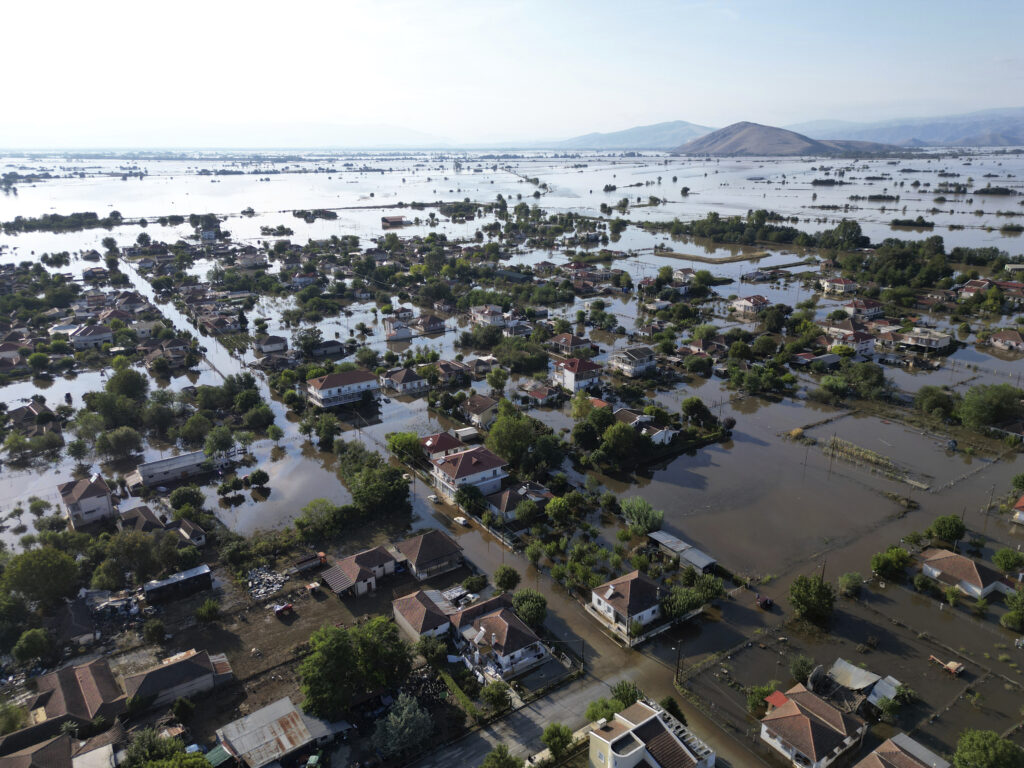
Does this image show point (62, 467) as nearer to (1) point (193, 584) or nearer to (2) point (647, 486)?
(1) point (193, 584)

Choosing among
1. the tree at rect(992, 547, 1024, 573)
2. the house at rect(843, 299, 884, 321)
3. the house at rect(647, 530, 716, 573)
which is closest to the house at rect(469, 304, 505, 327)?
the house at rect(843, 299, 884, 321)

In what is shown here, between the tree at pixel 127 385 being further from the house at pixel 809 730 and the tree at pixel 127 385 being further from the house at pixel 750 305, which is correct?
the house at pixel 750 305

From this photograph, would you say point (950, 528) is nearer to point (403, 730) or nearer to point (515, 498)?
point (515, 498)

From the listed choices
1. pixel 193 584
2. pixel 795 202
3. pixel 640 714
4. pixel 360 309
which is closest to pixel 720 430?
pixel 640 714

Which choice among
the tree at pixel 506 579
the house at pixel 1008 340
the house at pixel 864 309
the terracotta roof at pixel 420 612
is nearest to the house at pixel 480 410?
the tree at pixel 506 579

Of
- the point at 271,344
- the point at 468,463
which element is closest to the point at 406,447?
the point at 468,463

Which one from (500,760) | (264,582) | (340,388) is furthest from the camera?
(340,388)

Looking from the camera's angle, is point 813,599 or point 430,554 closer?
point 813,599
